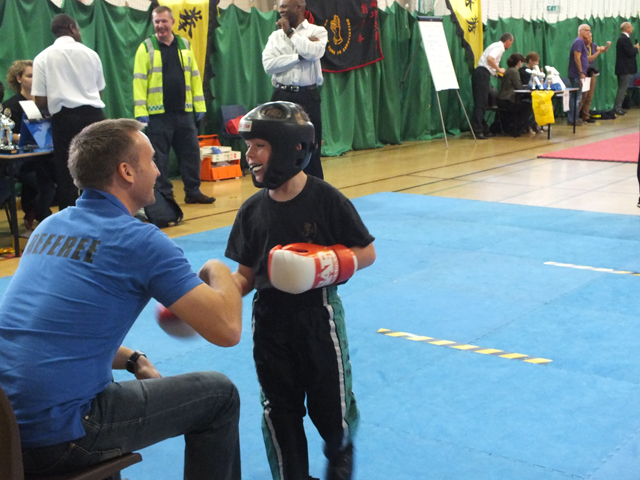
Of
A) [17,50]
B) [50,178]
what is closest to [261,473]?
[50,178]

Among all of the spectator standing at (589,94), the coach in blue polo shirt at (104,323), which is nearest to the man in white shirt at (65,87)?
the coach in blue polo shirt at (104,323)

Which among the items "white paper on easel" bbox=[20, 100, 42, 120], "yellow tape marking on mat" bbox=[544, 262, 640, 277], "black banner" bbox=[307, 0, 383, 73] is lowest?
"yellow tape marking on mat" bbox=[544, 262, 640, 277]

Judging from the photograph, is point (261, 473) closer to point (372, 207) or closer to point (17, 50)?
point (372, 207)

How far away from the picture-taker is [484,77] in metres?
14.8

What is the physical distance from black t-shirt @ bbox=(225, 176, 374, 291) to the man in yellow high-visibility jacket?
5.25 m

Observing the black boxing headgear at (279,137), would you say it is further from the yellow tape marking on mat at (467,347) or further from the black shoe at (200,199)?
the black shoe at (200,199)

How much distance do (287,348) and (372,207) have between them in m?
5.68

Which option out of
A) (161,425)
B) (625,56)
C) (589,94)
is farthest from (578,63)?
(161,425)

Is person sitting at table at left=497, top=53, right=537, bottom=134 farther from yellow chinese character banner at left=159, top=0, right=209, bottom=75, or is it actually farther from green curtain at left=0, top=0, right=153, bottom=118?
green curtain at left=0, top=0, right=153, bottom=118

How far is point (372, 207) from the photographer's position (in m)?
8.18

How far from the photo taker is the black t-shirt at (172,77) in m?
8.09

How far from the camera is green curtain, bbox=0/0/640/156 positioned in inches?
357

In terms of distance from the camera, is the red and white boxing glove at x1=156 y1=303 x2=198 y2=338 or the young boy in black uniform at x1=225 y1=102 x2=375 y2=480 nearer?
the red and white boxing glove at x1=156 y1=303 x2=198 y2=338

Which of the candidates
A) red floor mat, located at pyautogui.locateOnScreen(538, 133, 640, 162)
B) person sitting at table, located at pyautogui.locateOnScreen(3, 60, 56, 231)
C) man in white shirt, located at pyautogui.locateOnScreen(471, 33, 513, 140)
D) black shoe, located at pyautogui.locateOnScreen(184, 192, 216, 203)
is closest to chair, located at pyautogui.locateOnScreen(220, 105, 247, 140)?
black shoe, located at pyautogui.locateOnScreen(184, 192, 216, 203)
